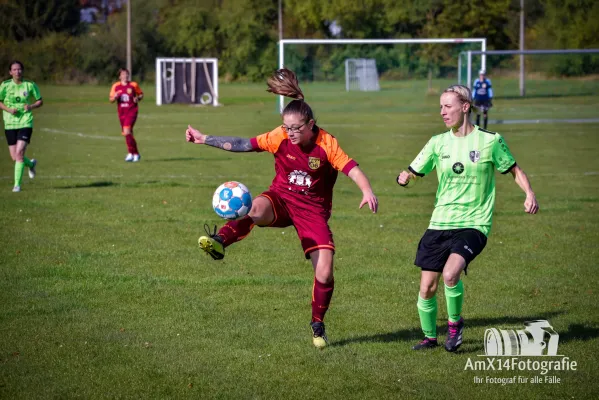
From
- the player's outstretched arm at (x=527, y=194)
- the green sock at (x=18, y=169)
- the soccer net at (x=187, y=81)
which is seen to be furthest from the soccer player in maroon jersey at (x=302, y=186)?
the soccer net at (x=187, y=81)

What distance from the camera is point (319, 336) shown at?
22.1ft

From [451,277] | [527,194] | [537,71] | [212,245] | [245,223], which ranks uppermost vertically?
[537,71]

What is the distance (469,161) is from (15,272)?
5.21 meters

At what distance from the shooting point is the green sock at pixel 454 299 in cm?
653

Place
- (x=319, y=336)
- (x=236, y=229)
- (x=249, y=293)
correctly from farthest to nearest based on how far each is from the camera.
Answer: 1. (x=249, y=293)
2. (x=236, y=229)
3. (x=319, y=336)

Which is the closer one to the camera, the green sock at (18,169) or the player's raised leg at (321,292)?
the player's raised leg at (321,292)

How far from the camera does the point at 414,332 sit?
7.25 meters

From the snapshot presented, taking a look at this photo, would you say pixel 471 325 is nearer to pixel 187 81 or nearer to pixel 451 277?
pixel 451 277

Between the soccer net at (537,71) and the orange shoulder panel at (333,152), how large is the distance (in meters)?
25.4

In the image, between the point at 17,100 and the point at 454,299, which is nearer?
the point at 454,299

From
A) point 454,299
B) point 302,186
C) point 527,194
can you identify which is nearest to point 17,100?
point 302,186

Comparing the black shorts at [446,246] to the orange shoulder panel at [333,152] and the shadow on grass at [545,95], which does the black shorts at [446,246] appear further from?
the shadow on grass at [545,95]

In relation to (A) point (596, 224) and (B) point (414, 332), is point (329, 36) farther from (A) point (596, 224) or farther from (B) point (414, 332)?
(B) point (414, 332)

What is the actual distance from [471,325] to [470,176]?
1.55m
